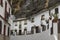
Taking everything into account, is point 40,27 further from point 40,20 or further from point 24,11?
point 24,11

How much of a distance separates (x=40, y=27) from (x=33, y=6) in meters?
3.32

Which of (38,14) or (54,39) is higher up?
(38,14)

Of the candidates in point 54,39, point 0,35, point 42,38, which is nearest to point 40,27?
point 42,38

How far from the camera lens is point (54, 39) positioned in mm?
22641

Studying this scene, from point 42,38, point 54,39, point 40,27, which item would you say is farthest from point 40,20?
point 54,39

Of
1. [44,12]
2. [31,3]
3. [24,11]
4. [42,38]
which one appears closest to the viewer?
[42,38]

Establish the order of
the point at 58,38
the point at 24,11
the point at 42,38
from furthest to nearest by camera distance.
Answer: the point at 24,11, the point at 42,38, the point at 58,38

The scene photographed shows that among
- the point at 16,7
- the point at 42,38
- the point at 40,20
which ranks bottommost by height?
the point at 42,38

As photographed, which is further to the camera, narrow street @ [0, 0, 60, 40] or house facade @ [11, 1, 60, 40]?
house facade @ [11, 1, 60, 40]

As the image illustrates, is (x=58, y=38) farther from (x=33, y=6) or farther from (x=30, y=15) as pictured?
(x=30, y=15)

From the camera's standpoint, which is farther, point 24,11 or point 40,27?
point 24,11

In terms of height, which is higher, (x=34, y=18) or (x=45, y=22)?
(x=34, y=18)

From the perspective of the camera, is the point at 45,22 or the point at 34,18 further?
the point at 34,18

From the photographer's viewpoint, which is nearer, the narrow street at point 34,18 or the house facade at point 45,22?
the narrow street at point 34,18
